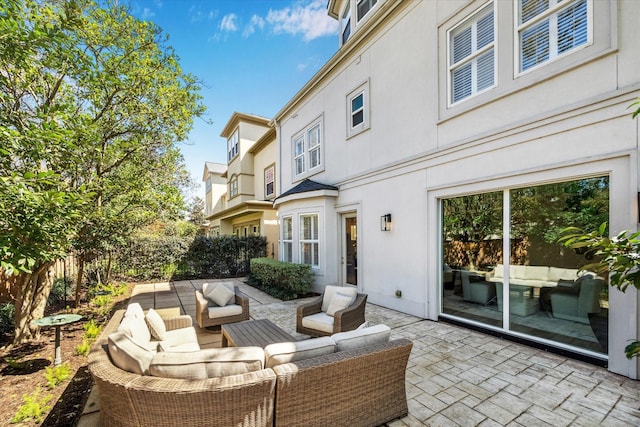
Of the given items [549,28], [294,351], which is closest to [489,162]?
[549,28]

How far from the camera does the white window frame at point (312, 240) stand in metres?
9.34

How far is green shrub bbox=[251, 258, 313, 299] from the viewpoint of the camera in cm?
858

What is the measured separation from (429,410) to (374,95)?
719 centimetres

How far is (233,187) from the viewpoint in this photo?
64.1 ft

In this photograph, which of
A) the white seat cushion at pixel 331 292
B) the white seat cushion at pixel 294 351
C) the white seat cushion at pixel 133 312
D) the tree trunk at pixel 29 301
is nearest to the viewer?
the white seat cushion at pixel 294 351

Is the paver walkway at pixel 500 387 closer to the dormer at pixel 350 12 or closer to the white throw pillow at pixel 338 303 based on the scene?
the white throw pillow at pixel 338 303

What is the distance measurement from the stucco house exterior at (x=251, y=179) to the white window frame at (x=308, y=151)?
3301mm

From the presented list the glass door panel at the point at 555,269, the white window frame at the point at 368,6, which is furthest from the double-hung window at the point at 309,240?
the white window frame at the point at 368,6

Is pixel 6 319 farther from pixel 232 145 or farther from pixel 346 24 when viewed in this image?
pixel 232 145

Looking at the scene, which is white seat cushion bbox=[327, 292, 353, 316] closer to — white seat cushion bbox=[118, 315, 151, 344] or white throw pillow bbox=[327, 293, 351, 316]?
white throw pillow bbox=[327, 293, 351, 316]

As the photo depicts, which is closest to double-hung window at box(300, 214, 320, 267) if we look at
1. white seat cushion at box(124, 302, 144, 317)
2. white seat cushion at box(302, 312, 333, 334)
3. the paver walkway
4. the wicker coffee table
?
white seat cushion at box(302, 312, 333, 334)

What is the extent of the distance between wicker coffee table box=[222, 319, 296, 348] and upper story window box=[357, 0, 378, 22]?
9.84m

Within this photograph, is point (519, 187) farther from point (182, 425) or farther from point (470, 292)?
point (182, 425)

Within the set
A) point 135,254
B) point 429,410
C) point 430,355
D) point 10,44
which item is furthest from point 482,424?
point 135,254
